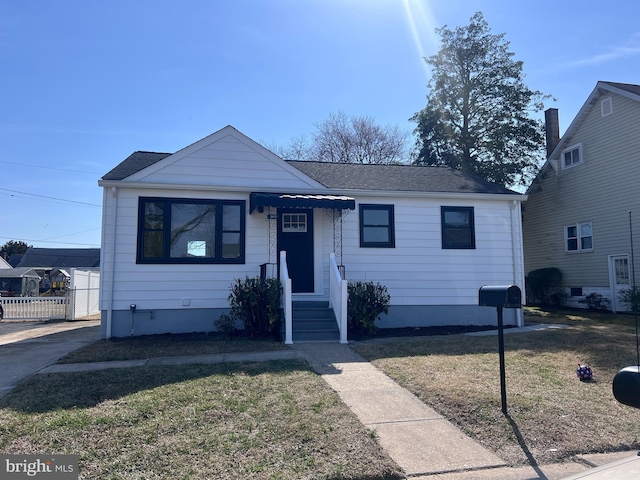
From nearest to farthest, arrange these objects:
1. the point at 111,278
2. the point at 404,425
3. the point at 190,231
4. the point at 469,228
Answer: the point at 404,425
the point at 111,278
the point at 190,231
the point at 469,228

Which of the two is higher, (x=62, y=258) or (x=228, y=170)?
(x=228, y=170)

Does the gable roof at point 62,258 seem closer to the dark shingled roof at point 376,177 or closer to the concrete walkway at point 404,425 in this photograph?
the dark shingled roof at point 376,177

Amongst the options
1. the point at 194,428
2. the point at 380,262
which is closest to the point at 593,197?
the point at 380,262

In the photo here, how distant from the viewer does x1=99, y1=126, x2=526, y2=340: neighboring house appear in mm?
10633

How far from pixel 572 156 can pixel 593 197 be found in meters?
2.21

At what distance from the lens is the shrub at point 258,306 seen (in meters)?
9.84

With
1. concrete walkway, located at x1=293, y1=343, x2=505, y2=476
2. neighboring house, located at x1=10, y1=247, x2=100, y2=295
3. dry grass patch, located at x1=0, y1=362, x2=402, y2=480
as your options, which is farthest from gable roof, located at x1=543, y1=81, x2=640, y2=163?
neighboring house, located at x1=10, y1=247, x2=100, y2=295

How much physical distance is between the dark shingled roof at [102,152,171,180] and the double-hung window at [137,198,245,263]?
2.76ft

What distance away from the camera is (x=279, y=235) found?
11.5 meters

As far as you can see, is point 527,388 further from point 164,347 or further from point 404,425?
point 164,347

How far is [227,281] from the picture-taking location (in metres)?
11.0

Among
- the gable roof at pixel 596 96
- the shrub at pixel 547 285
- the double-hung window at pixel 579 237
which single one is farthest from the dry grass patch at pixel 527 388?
the gable roof at pixel 596 96

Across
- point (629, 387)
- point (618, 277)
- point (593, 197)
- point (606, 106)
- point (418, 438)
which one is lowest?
point (418, 438)

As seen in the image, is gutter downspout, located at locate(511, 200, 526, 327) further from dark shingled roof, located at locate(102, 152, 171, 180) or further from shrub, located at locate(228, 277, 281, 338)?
dark shingled roof, located at locate(102, 152, 171, 180)
